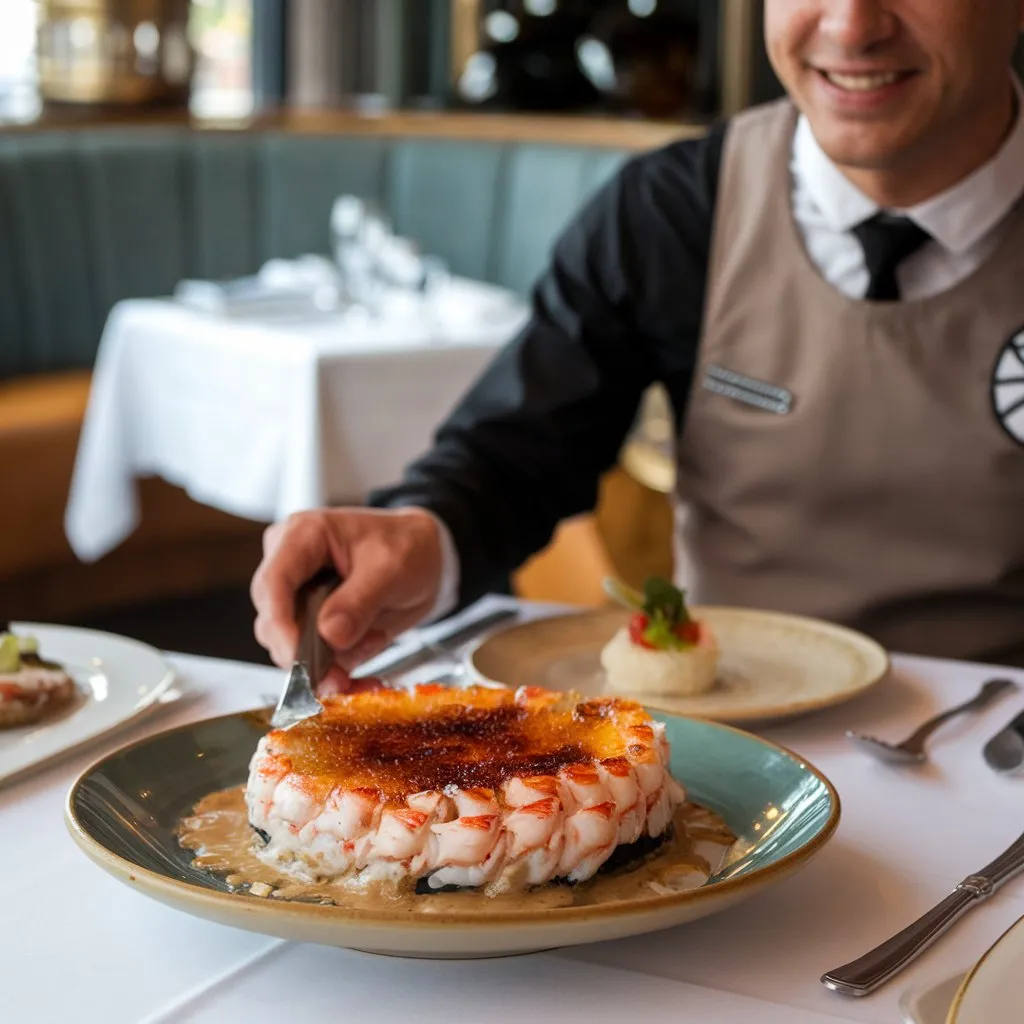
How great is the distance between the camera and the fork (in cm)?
95

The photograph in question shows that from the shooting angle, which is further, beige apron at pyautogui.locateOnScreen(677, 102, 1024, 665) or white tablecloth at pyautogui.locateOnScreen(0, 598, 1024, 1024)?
beige apron at pyautogui.locateOnScreen(677, 102, 1024, 665)

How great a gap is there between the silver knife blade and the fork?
1.05 ft

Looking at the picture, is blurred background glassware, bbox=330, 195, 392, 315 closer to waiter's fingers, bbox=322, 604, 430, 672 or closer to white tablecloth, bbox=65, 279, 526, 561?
white tablecloth, bbox=65, 279, 526, 561

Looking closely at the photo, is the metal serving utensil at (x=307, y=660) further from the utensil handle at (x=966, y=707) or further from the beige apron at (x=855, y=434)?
the beige apron at (x=855, y=434)

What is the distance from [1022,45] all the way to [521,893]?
132 inches

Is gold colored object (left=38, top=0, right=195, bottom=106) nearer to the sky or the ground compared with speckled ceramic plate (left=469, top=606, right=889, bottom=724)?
nearer to the sky

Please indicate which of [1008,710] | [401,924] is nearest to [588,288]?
[1008,710]

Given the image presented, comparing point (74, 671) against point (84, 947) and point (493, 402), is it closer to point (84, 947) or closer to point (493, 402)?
point (84, 947)

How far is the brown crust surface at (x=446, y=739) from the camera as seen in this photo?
71 centimetres

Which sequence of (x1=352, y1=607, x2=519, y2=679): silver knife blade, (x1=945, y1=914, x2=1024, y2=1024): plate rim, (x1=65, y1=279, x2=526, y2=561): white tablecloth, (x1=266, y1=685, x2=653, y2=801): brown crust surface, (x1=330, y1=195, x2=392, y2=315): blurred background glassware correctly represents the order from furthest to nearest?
(x1=330, y1=195, x2=392, y2=315): blurred background glassware < (x1=65, y1=279, x2=526, y2=561): white tablecloth < (x1=352, y1=607, x2=519, y2=679): silver knife blade < (x1=266, y1=685, x2=653, y2=801): brown crust surface < (x1=945, y1=914, x2=1024, y2=1024): plate rim

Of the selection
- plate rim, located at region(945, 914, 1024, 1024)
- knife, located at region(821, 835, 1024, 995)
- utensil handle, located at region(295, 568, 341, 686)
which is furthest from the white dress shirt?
plate rim, located at region(945, 914, 1024, 1024)

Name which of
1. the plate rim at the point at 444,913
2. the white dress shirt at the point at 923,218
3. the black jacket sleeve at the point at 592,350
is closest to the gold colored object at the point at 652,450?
the black jacket sleeve at the point at 592,350

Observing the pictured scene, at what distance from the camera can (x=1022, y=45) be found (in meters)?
3.54

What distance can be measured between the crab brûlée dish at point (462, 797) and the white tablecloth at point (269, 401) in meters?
2.40
